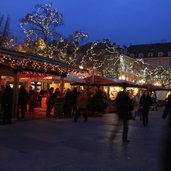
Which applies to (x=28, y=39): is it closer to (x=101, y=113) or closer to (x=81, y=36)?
(x=81, y=36)

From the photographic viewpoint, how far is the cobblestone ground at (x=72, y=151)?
8250 mm

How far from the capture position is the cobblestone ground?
8250 millimetres

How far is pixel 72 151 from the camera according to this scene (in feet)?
33.0

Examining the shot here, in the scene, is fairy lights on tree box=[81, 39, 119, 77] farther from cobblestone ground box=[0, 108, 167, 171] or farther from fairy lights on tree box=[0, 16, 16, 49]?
cobblestone ground box=[0, 108, 167, 171]

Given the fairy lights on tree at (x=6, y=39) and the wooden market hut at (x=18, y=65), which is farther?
the fairy lights on tree at (x=6, y=39)

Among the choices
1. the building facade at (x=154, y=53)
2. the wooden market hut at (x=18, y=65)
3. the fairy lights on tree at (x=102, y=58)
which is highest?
the building facade at (x=154, y=53)

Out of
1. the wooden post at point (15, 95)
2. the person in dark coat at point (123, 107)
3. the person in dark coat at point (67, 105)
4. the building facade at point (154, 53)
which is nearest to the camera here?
the person in dark coat at point (123, 107)

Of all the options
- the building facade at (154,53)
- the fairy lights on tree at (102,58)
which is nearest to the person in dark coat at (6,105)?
the fairy lights on tree at (102,58)

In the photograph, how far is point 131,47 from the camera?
369 ft

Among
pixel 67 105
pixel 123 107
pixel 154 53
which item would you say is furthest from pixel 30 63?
pixel 154 53

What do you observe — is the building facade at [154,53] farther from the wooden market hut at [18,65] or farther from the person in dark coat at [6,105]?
the person in dark coat at [6,105]

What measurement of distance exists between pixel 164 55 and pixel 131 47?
11025 mm

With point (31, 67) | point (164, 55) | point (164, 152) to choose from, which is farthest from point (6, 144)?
point (164, 55)

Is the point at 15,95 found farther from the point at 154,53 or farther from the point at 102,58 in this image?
the point at 154,53
